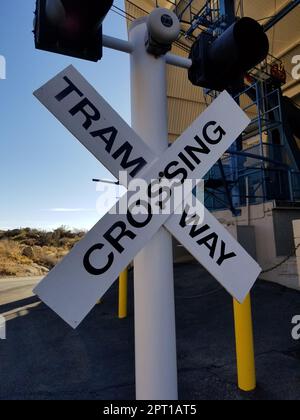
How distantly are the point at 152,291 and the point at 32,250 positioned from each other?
2057 centimetres

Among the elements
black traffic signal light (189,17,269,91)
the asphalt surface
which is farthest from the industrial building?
black traffic signal light (189,17,269,91)

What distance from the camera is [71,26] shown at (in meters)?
1.07

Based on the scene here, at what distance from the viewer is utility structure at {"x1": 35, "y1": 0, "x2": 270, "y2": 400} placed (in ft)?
3.55

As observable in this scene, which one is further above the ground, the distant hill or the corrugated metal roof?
the corrugated metal roof

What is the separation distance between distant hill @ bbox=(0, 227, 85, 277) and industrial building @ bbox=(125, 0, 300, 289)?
4.48m

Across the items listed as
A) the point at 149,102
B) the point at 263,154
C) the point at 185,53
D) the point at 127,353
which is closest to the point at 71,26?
the point at 149,102

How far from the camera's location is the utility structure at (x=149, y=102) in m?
1.08

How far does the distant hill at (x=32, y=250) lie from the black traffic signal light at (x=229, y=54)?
282 cm

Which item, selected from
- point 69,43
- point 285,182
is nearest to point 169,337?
point 69,43

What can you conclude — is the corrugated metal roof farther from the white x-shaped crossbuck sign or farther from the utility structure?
the white x-shaped crossbuck sign

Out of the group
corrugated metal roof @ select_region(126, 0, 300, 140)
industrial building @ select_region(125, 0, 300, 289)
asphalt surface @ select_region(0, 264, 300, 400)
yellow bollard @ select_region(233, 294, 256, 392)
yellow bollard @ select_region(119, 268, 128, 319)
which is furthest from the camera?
corrugated metal roof @ select_region(126, 0, 300, 140)

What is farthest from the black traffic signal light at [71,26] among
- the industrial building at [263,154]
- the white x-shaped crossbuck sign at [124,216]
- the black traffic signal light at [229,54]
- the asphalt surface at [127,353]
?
the industrial building at [263,154]

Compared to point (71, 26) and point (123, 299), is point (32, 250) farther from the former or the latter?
point (71, 26)
